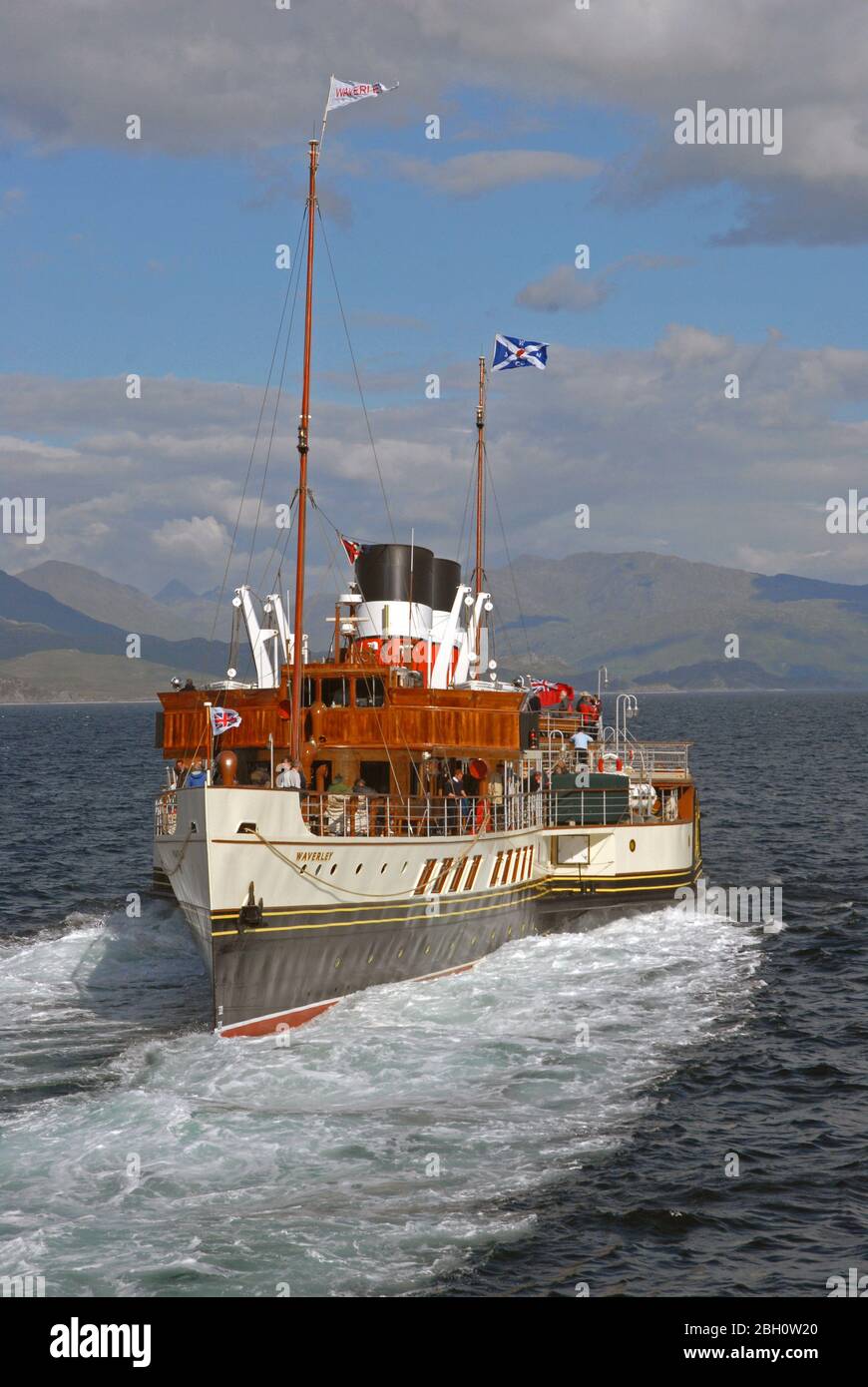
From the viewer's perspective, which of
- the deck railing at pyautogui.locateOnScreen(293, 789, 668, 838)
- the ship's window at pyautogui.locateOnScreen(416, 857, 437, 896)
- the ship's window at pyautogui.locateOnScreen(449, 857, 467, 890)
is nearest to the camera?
the deck railing at pyautogui.locateOnScreen(293, 789, 668, 838)

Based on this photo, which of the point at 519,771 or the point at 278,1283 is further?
the point at 519,771

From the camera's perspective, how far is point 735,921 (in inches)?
1678

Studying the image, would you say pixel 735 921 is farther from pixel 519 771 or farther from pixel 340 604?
pixel 340 604

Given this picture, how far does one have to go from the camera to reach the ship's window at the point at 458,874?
32500 millimetres

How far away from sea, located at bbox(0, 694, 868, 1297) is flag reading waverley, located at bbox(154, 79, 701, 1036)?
1.19m

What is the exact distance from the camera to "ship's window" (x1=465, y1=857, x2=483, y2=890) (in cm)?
3331

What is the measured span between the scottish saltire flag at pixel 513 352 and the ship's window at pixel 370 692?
15818 mm

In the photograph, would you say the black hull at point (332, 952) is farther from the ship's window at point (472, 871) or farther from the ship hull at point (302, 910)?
the ship's window at point (472, 871)

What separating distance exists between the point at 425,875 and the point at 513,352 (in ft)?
69.1

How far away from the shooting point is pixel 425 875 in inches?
1233

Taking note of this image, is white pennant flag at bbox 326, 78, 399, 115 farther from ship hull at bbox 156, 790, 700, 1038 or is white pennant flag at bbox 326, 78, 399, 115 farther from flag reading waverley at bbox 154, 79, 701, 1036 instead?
ship hull at bbox 156, 790, 700, 1038

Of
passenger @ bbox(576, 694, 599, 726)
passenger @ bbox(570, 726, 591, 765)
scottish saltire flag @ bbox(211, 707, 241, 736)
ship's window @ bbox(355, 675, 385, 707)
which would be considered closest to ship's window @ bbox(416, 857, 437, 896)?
ship's window @ bbox(355, 675, 385, 707)
